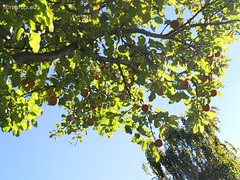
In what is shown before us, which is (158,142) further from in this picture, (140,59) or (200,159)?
(200,159)

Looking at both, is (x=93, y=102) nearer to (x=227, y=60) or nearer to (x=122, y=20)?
(x=122, y=20)

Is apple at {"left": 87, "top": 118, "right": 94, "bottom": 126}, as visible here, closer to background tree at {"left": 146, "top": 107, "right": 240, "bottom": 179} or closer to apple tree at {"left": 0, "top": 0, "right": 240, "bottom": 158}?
apple tree at {"left": 0, "top": 0, "right": 240, "bottom": 158}

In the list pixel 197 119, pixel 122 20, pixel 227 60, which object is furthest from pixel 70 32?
pixel 227 60

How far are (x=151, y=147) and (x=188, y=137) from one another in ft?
22.8

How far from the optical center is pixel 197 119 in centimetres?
346

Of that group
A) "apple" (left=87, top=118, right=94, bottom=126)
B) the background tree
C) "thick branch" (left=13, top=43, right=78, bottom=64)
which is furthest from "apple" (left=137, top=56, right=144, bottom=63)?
the background tree

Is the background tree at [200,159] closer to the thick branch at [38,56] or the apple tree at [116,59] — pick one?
the apple tree at [116,59]

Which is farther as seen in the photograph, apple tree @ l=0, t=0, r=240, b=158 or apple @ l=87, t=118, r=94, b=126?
apple @ l=87, t=118, r=94, b=126

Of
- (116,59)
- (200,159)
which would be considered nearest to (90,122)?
(116,59)

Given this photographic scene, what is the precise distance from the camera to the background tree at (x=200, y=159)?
26.9ft

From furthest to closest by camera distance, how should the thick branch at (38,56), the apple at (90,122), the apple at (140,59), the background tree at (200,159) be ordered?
the background tree at (200,159) < the apple at (90,122) < the apple at (140,59) < the thick branch at (38,56)

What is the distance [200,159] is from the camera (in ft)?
28.8

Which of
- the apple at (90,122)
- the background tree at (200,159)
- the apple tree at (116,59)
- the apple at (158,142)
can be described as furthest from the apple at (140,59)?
the background tree at (200,159)

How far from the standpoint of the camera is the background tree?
821 centimetres
